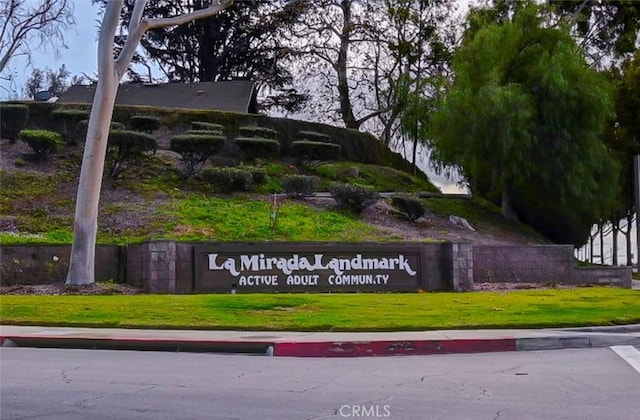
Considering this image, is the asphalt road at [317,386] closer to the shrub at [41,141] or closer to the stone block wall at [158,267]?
the stone block wall at [158,267]

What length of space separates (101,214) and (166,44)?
29398mm

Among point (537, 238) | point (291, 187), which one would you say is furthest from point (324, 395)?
point (537, 238)

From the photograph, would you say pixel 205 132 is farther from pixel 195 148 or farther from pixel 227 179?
pixel 227 179

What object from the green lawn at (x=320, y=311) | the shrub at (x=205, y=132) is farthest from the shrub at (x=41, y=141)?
the green lawn at (x=320, y=311)

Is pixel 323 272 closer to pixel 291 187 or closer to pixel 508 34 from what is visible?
pixel 291 187

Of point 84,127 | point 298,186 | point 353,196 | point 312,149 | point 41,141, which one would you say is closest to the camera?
point 353,196

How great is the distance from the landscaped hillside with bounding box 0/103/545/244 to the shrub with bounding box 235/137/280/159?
0.91 ft

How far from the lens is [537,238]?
3353cm

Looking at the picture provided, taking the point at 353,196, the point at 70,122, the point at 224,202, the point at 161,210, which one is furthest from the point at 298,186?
the point at 70,122

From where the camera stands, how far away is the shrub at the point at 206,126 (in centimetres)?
3419

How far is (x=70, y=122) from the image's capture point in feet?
109

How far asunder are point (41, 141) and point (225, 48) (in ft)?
80.2

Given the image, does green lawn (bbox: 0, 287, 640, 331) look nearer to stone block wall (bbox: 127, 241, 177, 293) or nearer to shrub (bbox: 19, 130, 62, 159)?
stone block wall (bbox: 127, 241, 177, 293)

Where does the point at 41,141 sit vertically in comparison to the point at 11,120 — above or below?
below
